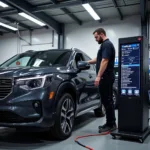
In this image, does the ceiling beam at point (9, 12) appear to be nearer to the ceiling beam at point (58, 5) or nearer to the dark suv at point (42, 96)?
the ceiling beam at point (58, 5)

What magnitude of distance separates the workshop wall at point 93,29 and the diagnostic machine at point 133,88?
23.0 feet

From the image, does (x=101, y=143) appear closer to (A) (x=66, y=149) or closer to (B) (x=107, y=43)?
(A) (x=66, y=149)

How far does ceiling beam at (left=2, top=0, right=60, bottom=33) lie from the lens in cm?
779

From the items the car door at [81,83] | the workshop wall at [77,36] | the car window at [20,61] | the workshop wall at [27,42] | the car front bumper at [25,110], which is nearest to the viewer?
the car front bumper at [25,110]

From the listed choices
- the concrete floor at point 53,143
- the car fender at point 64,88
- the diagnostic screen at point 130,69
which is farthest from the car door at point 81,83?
the diagnostic screen at point 130,69

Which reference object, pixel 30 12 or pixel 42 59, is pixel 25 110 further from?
pixel 30 12

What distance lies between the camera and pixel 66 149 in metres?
2.52

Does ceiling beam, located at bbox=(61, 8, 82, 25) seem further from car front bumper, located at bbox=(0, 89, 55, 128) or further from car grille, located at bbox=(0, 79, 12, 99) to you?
car front bumper, located at bbox=(0, 89, 55, 128)

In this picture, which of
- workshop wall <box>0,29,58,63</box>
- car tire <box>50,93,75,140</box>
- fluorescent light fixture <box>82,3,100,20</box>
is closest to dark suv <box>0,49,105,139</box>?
car tire <box>50,93,75,140</box>

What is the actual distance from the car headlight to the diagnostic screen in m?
1.13

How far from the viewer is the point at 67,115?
298 cm

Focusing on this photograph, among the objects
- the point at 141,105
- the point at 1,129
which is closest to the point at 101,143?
the point at 141,105

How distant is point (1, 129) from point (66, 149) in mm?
1556

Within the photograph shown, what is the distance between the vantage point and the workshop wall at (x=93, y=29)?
966 cm
